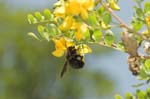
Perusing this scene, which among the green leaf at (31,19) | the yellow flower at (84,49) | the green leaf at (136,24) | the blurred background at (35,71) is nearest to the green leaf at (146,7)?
the green leaf at (136,24)

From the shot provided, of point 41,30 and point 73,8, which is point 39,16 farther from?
point 73,8

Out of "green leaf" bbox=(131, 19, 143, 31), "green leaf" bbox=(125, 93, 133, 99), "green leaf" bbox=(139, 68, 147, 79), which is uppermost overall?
"green leaf" bbox=(131, 19, 143, 31)

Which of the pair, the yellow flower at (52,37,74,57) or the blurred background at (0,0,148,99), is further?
the blurred background at (0,0,148,99)

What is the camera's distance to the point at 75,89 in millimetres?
11727

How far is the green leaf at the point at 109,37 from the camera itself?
1163mm

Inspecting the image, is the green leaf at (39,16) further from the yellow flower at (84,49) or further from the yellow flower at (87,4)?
the yellow flower at (87,4)

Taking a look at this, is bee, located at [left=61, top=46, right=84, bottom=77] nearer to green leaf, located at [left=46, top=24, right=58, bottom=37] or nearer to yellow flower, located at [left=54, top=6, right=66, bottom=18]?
green leaf, located at [left=46, top=24, right=58, bottom=37]

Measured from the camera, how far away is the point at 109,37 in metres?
1.17

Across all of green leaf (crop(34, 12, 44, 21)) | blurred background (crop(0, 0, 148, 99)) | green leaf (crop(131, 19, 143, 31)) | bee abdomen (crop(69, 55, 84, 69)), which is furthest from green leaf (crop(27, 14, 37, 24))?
blurred background (crop(0, 0, 148, 99))

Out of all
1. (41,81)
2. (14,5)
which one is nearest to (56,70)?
(41,81)

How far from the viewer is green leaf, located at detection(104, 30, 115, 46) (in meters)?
1.16

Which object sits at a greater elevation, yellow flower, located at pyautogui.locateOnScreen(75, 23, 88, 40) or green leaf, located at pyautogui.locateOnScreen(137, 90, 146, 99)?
yellow flower, located at pyautogui.locateOnScreen(75, 23, 88, 40)

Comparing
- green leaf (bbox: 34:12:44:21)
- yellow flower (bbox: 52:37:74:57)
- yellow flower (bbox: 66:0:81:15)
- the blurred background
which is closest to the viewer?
yellow flower (bbox: 66:0:81:15)

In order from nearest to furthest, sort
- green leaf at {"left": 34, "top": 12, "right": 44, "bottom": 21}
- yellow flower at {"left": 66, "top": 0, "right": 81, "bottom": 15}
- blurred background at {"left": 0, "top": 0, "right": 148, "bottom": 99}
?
yellow flower at {"left": 66, "top": 0, "right": 81, "bottom": 15} → green leaf at {"left": 34, "top": 12, "right": 44, "bottom": 21} → blurred background at {"left": 0, "top": 0, "right": 148, "bottom": 99}
